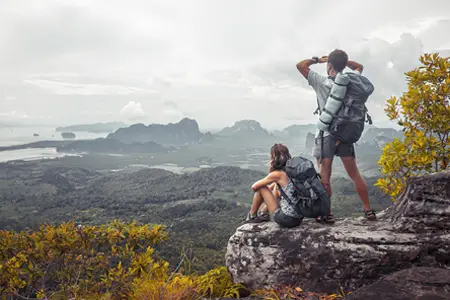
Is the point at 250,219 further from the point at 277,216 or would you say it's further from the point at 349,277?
the point at 349,277

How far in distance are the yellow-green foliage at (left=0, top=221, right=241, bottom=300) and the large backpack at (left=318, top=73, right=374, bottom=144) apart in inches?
123

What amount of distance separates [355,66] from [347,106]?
1.15 m

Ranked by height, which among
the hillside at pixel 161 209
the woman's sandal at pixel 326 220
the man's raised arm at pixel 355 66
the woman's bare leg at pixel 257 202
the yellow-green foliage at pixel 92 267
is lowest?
the hillside at pixel 161 209

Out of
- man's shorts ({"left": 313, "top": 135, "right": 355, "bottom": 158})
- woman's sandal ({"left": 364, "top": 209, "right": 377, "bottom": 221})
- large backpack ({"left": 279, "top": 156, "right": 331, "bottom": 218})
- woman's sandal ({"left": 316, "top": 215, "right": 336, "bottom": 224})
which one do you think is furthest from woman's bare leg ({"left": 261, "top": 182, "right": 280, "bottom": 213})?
woman's sandal ({"left": 364, "top": 209, "right": 377, "bottom": 221})

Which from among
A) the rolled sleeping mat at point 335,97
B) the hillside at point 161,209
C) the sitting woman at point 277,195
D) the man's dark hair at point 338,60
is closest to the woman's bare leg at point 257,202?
the sitting woman at point 277,195

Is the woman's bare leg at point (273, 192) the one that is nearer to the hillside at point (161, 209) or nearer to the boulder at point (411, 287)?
the boulder at point (411, 287)

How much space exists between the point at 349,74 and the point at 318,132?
3.53 ft

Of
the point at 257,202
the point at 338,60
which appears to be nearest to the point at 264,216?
the point at 257,202

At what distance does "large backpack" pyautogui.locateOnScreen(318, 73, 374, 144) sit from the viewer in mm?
5121

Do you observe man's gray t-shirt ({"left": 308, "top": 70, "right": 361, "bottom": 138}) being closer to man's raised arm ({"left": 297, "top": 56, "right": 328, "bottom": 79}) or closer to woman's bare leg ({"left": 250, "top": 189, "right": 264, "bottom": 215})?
man's raised arm ({"left": 297, "top": 56, "right": 328, "bottom": 79})

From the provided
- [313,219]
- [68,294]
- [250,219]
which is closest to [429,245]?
[313,219]

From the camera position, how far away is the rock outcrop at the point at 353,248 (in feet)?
15.3

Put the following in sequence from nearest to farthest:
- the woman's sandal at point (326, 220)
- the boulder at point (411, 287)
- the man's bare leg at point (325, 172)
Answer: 1. the boulder at point (411, 287)
2. the woman's sandal at point (326, 220)
3. the man's bare leg at point (325, 172)

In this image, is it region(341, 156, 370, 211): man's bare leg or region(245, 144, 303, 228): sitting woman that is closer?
region(245, 144, 303, 228): sitting woman
